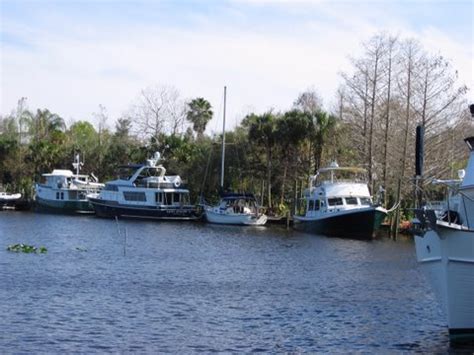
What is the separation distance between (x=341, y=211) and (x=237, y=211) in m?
13.3

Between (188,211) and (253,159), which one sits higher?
(253,159)

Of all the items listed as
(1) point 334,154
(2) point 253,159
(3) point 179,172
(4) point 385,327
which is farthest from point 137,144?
(4) point 385,327

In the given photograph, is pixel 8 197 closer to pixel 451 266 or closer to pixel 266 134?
pixel 266 134

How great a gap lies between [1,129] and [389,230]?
69619 millimetres

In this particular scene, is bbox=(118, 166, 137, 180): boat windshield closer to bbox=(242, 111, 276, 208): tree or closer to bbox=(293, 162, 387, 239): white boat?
bbox=(242, 111, 276, 208): tree

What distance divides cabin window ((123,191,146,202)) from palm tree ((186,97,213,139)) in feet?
70.8

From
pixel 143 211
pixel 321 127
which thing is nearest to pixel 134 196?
pixel 143 211

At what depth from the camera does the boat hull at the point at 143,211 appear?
240 ft

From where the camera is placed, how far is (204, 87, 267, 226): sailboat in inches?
2598

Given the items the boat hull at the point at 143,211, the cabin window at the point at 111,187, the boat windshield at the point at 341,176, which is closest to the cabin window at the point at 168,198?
the boat hull at the point at 143,211

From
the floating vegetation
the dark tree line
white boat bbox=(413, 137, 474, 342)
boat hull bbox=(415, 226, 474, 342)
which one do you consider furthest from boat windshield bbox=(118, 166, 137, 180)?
boat hull bbox=(415, 226, 474, 342)

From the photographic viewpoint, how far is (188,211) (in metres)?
73.7

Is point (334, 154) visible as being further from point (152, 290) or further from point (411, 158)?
point (152, 290)

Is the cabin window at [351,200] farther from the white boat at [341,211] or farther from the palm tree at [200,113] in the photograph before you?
the palm tree at [200,113]
